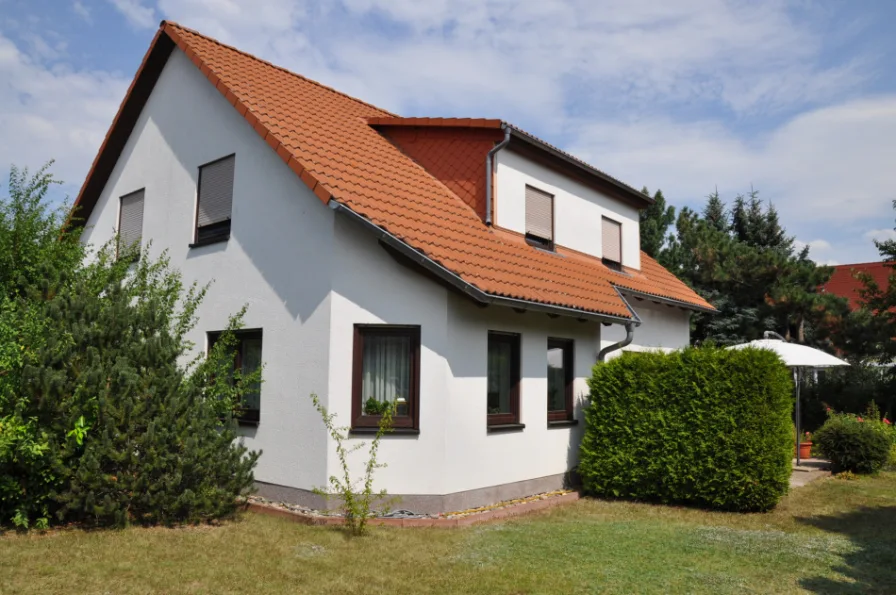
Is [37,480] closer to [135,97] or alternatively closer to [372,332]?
[372,332]

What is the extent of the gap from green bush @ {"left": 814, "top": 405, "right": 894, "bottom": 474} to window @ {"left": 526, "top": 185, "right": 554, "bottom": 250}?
703 cm

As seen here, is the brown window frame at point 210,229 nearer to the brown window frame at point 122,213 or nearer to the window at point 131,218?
the brown window frame at point 122,213

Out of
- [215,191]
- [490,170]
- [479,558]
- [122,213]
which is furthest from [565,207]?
[122,213]

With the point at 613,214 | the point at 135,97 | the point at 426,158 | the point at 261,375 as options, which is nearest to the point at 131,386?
the point at 261,375

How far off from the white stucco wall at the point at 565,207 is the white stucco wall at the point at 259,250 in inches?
143

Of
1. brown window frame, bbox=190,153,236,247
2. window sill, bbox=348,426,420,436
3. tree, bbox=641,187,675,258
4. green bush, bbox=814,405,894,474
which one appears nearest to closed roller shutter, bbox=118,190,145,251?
brown window frame, bbox=190,153,236,247

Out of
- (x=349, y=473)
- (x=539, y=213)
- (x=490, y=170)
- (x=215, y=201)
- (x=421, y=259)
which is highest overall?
(x=490, y=170)

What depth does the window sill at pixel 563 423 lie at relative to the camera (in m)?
10.9

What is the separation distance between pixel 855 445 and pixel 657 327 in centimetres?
444

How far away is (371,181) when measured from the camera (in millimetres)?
10312

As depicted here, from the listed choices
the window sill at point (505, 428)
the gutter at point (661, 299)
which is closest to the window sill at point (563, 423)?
the window sill at point (505, 428)

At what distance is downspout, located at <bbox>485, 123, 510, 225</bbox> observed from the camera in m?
11.5

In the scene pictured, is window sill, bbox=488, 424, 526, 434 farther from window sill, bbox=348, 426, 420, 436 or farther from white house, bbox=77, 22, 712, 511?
window sill, bbox=348, 426, 420, 436

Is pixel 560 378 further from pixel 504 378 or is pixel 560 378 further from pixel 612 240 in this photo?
pixel 612 240
